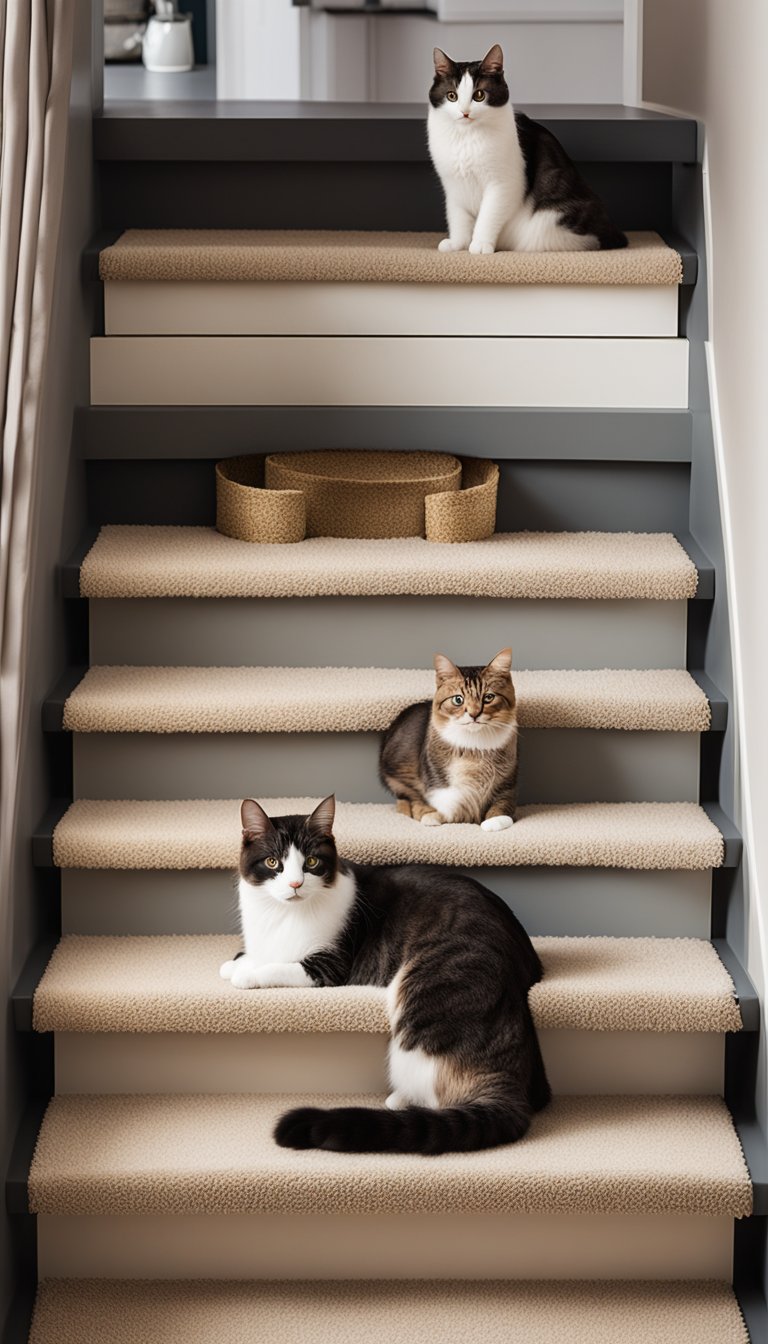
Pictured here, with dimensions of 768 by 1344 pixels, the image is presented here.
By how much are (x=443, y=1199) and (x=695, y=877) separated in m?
0.63

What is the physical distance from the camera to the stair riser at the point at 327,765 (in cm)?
249

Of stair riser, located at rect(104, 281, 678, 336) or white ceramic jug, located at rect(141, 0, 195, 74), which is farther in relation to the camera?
white ceramic jug, located at rect(141, 0, 195, 74)

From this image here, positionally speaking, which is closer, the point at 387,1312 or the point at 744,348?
the point at 387,1312

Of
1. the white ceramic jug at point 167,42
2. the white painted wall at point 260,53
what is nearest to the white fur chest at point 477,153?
the white painted wall at point 260,53

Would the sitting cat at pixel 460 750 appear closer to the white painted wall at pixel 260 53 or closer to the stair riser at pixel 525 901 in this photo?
the stair riser at pixel 525 901

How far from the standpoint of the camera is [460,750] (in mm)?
2342

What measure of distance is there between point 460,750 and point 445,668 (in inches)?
4.9

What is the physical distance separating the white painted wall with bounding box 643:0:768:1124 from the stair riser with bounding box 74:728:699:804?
17 centimetres

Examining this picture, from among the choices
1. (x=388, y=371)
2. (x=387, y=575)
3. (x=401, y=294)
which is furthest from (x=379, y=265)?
(x=387, y=575)

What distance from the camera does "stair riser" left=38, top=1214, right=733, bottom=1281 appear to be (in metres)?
2.14

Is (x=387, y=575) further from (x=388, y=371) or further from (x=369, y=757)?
Answer: (x=388, y=371)

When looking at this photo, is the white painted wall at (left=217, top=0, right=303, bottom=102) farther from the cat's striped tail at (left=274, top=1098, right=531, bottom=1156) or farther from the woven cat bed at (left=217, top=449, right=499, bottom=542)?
the cat's striped tail at (left=274, top=1098, right=531, bottom=1156)

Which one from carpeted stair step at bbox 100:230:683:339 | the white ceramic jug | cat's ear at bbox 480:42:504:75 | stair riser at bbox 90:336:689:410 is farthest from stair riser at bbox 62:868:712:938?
the white ceramic jug

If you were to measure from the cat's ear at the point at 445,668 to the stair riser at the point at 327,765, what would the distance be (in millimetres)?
192
